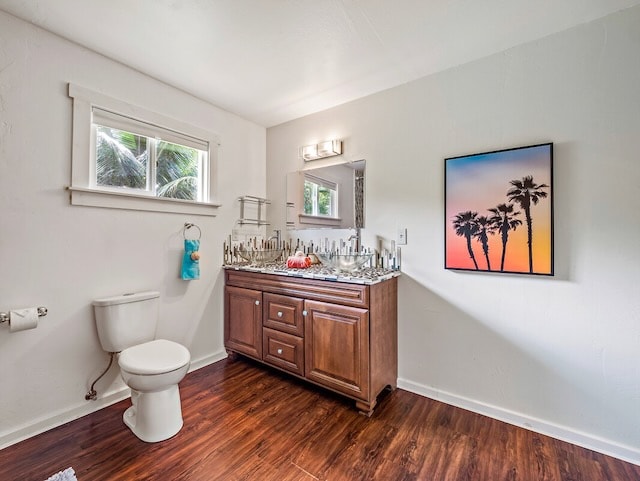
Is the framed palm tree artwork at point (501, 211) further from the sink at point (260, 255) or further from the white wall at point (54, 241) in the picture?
the white wall at point (54, 241)

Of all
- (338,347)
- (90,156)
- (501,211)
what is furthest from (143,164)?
(501,211)

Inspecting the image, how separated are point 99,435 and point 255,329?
3.70 ft

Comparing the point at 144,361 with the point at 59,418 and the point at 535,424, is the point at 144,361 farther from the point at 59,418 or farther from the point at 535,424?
the point at 535,424

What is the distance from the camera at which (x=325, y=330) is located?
6.64ft

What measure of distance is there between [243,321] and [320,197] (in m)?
1.32

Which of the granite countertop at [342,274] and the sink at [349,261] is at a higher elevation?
the sink at [349,261]

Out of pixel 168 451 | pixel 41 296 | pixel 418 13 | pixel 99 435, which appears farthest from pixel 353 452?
pixel 418 13

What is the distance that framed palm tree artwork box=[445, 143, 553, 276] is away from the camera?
170 centimetres

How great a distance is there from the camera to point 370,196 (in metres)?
2.39

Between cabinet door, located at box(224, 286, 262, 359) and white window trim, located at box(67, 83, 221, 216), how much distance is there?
34.0 inches

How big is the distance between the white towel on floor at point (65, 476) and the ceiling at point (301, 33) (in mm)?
2331

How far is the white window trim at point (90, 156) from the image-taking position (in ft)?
5.98

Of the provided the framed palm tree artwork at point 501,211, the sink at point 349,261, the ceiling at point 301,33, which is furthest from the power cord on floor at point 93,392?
the framed palm tree artwork at point 501,211

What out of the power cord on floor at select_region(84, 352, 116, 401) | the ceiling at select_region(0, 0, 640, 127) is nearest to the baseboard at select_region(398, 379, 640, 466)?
the power cord on floor at select_region(84, 352, 116, 401)
